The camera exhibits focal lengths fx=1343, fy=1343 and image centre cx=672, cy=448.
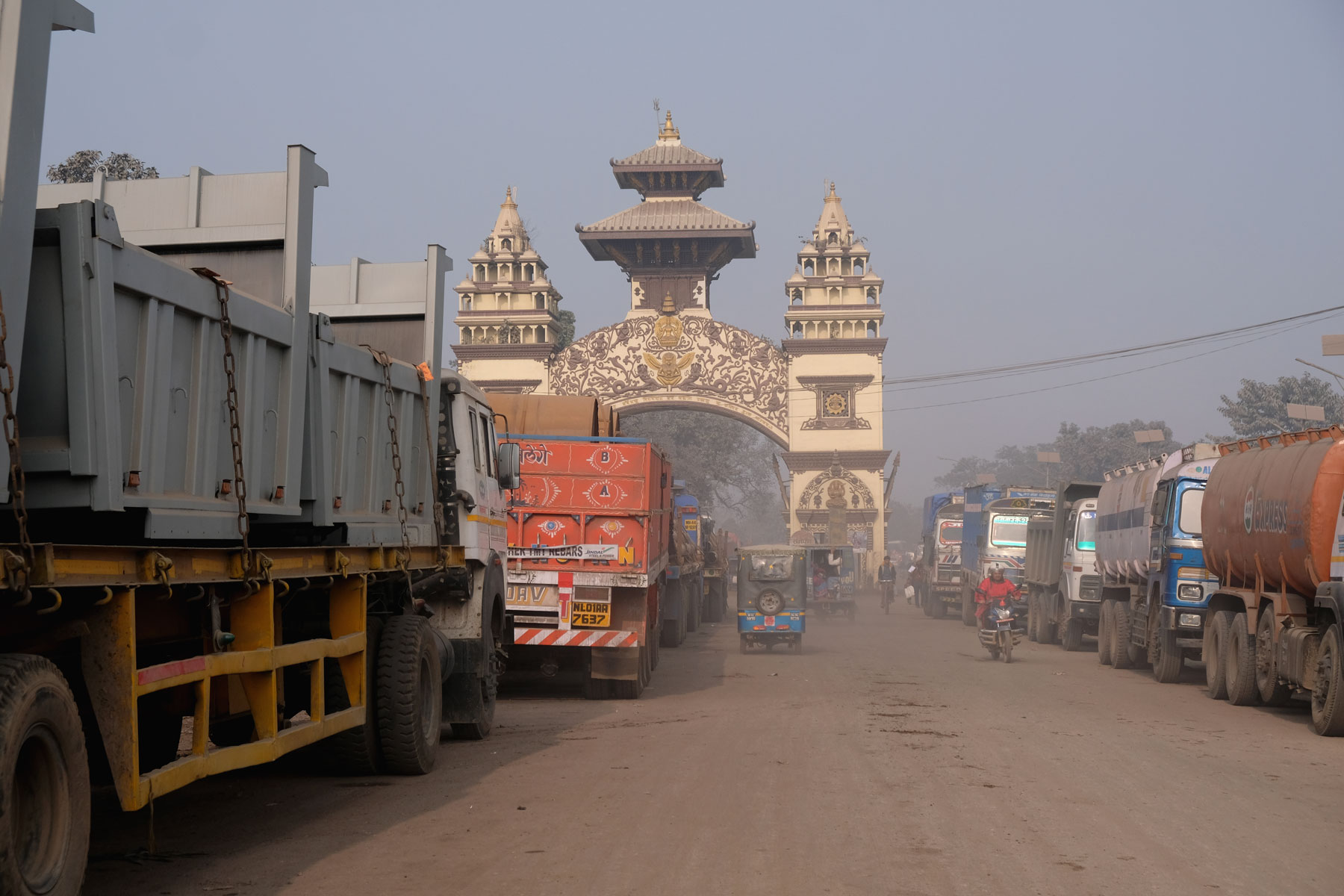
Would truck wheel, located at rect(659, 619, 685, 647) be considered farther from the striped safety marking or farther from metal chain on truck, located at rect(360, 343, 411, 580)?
metal chain on truck, located at rect(360, 343, 411, 580)

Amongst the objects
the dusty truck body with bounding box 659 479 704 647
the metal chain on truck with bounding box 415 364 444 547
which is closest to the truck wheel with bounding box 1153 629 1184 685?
the dusty truck body with bounding box 659 479 704 647

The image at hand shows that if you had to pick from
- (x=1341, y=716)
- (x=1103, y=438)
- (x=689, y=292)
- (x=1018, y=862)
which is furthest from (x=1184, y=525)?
(x=1103, y=438)

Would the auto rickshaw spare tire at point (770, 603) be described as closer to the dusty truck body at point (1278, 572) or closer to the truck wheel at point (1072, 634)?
the truck wheel at point (1072, 634)

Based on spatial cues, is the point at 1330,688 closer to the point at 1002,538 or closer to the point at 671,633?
the point at 671,633

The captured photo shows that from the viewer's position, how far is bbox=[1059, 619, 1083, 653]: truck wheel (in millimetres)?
26766

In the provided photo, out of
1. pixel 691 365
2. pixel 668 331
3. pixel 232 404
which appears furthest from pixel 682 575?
pixel 668 331

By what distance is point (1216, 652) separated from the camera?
1694cm

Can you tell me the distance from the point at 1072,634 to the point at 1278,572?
12744 mm

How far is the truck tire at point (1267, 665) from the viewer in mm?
14820

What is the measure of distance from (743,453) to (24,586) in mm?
97575

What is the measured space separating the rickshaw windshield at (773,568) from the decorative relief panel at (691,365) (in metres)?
29.7

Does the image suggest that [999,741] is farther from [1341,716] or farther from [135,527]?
[135,527]

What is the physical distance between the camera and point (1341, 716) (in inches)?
503

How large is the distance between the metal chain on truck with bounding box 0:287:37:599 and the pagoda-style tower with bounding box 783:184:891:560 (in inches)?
1966
